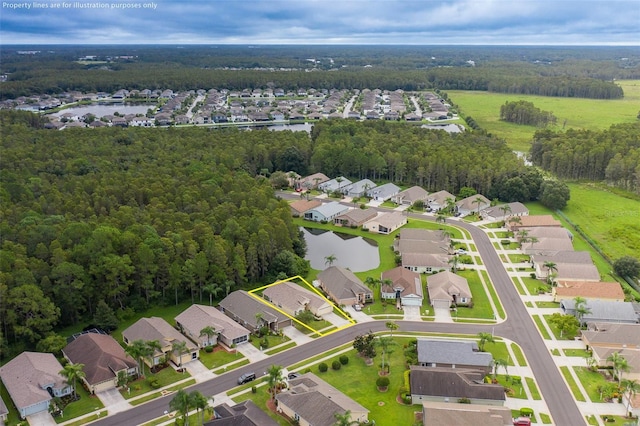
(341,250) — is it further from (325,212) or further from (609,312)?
(609,312)

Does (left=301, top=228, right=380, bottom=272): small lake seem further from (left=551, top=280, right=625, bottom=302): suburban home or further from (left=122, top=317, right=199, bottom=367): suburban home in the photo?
(left=122, top=317, right=199, bottom=367): suburban home

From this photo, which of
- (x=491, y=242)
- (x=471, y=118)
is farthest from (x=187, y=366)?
(x=471, y=118)

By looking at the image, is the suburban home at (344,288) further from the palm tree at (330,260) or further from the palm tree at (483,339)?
the palm tree at (483,339)

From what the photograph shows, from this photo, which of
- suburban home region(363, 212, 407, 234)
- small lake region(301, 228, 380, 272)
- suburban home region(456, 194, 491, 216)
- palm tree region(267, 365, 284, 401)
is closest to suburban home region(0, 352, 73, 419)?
palm tree region(267, 365, 284, 401)

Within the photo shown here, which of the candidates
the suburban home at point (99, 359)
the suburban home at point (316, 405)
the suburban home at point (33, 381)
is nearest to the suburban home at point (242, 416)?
the suburban home at point (316, 405)

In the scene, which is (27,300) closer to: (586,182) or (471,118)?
(586,182)

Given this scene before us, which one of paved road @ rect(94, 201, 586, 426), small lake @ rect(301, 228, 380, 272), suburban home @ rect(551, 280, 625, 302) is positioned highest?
suburban home @ rect(551, 280, 625, 302)
